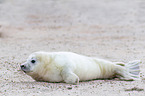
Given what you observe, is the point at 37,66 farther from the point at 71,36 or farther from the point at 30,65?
the point at 71,36

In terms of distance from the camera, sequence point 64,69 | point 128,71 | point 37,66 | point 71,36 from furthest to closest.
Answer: point 71,36 < point 128,71 < point 37,66 < point 64,69

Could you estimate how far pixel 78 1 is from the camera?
16797 millimetres

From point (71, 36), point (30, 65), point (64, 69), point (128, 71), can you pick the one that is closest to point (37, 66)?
point (30, 65)

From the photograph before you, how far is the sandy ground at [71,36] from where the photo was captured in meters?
4.61

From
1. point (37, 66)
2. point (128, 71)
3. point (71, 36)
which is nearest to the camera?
point (37, 66)

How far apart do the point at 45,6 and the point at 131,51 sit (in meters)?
8.99

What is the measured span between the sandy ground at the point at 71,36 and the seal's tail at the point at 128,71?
0.62ft

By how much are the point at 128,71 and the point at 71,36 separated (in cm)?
586

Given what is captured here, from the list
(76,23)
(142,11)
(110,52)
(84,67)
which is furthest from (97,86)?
(142,11)

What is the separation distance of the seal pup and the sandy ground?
0.15m

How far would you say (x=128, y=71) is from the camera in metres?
5.60

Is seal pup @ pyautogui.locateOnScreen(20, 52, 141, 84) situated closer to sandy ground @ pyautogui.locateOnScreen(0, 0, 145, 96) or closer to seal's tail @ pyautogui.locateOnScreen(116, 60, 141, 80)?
seal's tail @ pyautogui.locateOnScreen(116, 60, 141, 80)

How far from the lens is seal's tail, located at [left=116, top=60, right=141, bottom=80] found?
215 inches

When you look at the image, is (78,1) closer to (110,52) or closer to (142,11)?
(142,11)
